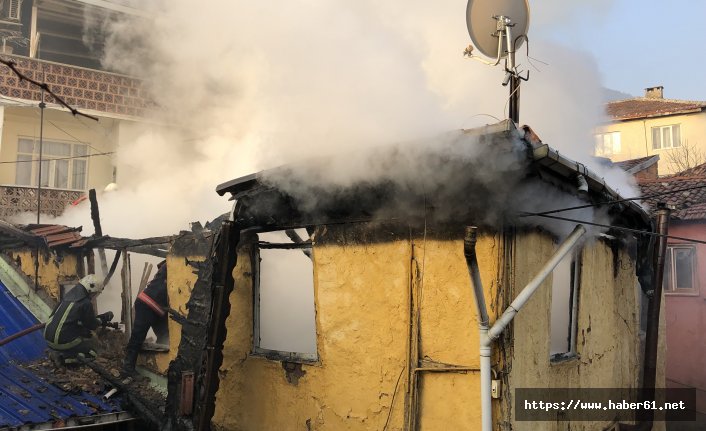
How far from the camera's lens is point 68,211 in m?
18.0

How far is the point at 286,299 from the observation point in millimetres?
8984

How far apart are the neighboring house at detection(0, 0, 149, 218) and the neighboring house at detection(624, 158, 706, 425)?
656 inches

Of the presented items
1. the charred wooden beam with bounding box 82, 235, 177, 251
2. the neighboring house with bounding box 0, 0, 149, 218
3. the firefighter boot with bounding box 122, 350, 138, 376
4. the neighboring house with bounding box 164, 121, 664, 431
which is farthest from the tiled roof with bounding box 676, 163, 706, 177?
the neighboring house with bounding box 0, 0, 149, 218

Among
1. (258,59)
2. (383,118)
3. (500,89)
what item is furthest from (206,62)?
(383,118)

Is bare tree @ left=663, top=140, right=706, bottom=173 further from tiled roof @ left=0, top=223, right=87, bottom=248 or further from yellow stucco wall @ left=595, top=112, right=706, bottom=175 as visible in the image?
→ tiled roof @ left=0, top=223, right=87, bottom=248

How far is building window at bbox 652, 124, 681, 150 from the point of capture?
30750 millimetres

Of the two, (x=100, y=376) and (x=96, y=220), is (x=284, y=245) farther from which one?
(x=96, y=220)

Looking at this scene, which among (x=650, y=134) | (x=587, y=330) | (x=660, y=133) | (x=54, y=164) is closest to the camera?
(x=587, y=330)

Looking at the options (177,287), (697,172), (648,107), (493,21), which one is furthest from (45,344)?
(648,107)

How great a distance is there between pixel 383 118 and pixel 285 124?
1.36m

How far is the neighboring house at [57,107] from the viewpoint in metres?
17.5

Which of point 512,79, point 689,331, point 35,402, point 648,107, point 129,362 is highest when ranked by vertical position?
point 648,107

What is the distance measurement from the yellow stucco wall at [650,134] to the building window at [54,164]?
25470 millimetres

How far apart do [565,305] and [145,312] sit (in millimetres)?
6081
